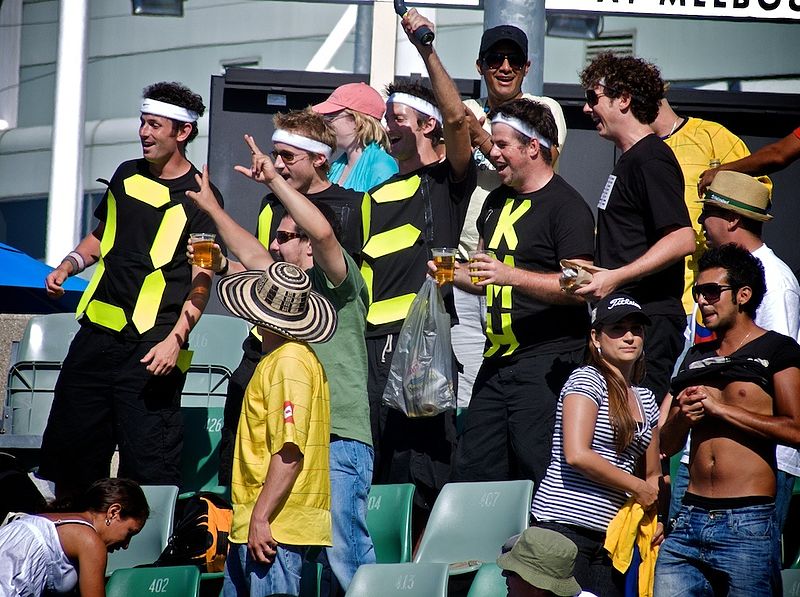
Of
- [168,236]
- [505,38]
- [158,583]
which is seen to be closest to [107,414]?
[168,236]

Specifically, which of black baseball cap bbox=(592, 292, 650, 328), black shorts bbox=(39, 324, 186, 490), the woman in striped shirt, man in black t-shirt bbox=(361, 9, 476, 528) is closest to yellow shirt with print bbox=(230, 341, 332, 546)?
the woman in striped shirt

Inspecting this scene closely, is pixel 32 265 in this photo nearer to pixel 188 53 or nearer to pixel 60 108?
pixel 60 108

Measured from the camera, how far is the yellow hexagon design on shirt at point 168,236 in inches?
243

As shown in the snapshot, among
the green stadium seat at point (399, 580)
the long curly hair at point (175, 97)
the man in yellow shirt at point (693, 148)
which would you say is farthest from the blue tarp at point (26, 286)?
the green stadium seat at point (399, 580)

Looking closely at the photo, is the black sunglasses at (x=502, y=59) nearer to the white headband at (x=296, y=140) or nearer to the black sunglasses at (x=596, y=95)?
the black sunglasses at (x=596, y=95)

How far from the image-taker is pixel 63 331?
25.0ft

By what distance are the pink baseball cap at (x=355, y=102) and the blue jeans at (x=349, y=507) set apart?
212cm

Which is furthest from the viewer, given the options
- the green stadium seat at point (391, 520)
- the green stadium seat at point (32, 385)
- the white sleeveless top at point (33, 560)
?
the green stadium seat at point (32, 385)

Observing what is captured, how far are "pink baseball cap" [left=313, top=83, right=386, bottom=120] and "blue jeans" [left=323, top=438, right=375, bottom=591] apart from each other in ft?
6.95

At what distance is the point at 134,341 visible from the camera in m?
6.11

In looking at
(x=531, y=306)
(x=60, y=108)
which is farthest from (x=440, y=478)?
(x=60, y=108)

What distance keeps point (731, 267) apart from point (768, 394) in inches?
18.2

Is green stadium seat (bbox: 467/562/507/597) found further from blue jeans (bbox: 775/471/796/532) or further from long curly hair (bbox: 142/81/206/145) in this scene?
long curly hair (bbox: 142/81/206/145)

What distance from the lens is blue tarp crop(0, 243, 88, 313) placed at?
8609 mm
